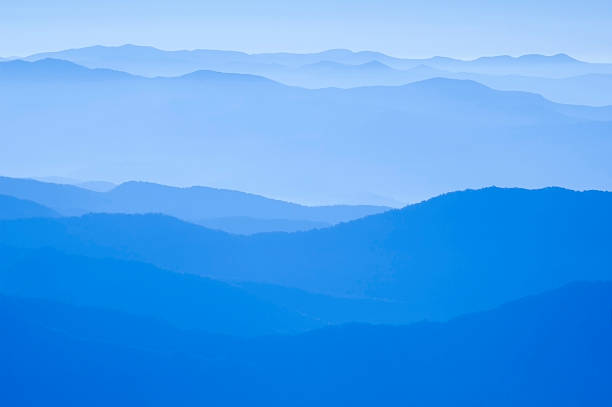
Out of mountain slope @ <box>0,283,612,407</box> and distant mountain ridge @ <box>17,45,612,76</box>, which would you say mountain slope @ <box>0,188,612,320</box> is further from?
distant mountain ridge @ <box>17,45,612,76</box>

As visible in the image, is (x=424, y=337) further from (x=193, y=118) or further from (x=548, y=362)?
(x=193, y=118)

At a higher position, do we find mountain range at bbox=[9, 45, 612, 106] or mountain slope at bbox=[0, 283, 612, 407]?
mountain range at bbox=[9, 45, 612, 106]

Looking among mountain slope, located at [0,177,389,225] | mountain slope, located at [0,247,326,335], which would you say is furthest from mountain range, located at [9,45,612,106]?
mountain slope, located at [0,247,326,335]

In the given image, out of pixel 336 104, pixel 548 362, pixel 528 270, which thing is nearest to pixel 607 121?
pixel 336 104

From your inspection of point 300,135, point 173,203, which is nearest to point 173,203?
point 173,203

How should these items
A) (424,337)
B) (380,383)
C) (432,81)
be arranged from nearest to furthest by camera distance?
1. (380,383)
2. (424,337)
3. (432,81)

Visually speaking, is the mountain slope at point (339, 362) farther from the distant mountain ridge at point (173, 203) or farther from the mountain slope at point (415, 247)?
the distant mountain ridge at point (173, 203)

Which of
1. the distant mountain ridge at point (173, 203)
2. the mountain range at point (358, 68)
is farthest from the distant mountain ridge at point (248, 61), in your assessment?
the distant mountain ridge at point (173, 203)
